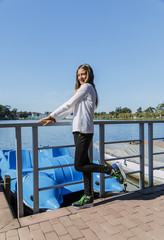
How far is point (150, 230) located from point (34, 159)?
153 centimetres

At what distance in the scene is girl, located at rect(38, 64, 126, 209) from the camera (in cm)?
230

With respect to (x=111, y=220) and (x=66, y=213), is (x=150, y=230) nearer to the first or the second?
(x=111, y=220)

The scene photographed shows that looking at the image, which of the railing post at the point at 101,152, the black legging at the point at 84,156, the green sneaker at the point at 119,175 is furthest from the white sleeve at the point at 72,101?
the green sneaker at the point at 119,175

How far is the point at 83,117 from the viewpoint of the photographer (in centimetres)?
230

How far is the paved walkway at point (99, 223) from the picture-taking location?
1888 millimetres

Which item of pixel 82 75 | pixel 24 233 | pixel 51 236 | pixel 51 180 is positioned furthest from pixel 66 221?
pixel 51 180

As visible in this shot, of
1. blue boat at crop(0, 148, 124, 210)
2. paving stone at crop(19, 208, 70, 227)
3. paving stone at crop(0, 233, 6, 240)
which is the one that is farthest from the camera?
blue boat at crop(0, 148, 124, 210)

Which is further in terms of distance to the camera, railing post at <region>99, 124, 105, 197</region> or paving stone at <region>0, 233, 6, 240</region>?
railing post at <region>99, 124, 105, 197</region>

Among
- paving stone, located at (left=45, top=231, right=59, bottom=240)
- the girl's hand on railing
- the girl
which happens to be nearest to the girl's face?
the girl

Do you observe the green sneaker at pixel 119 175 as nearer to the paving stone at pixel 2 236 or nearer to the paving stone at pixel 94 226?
the paving stone at pixel 94 226

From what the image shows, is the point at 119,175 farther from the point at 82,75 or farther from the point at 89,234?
the point at 82,75

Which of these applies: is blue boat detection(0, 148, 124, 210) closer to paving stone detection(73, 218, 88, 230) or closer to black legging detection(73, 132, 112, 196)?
black legging detection(73, 132, 112, 196)

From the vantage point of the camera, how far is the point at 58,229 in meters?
2.01

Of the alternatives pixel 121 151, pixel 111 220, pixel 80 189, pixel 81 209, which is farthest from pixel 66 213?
pixel 121 151
